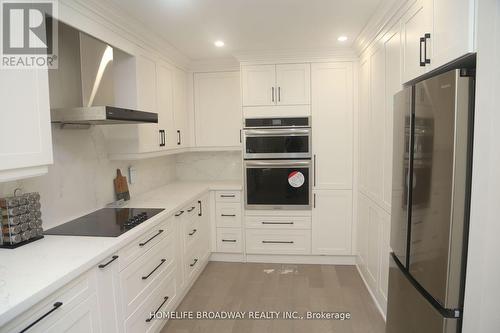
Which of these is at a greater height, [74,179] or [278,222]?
→ [74,179]

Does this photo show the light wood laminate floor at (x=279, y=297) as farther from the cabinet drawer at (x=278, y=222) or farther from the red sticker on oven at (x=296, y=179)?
the red sticker on oven at (x=296, y=179)

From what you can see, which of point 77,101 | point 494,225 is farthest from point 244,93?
point 494,225

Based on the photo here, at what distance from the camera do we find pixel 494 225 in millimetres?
1201

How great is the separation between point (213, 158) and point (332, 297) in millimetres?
2223

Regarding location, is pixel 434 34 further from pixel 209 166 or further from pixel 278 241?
pixel 209 166

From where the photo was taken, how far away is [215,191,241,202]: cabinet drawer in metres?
3.66

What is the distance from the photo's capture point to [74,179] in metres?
2.33

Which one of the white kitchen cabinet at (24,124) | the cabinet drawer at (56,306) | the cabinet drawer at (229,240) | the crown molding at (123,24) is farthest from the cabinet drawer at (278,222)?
the white kitchen cabinet at (24,124)

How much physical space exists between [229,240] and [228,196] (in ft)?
1.75

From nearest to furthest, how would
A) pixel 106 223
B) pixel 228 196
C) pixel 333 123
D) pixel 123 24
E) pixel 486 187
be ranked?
1. pixel 486 187
2. pixel 106 223
3. pixel 123 24
4. pixel 333 123
5. pixel 228 196

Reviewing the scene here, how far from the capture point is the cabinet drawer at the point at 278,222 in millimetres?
3600

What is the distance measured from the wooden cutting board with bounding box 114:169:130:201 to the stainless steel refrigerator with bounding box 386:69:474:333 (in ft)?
7.41

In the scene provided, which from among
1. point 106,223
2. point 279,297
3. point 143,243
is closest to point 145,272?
point 143,243

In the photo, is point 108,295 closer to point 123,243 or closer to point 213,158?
point 123,243
